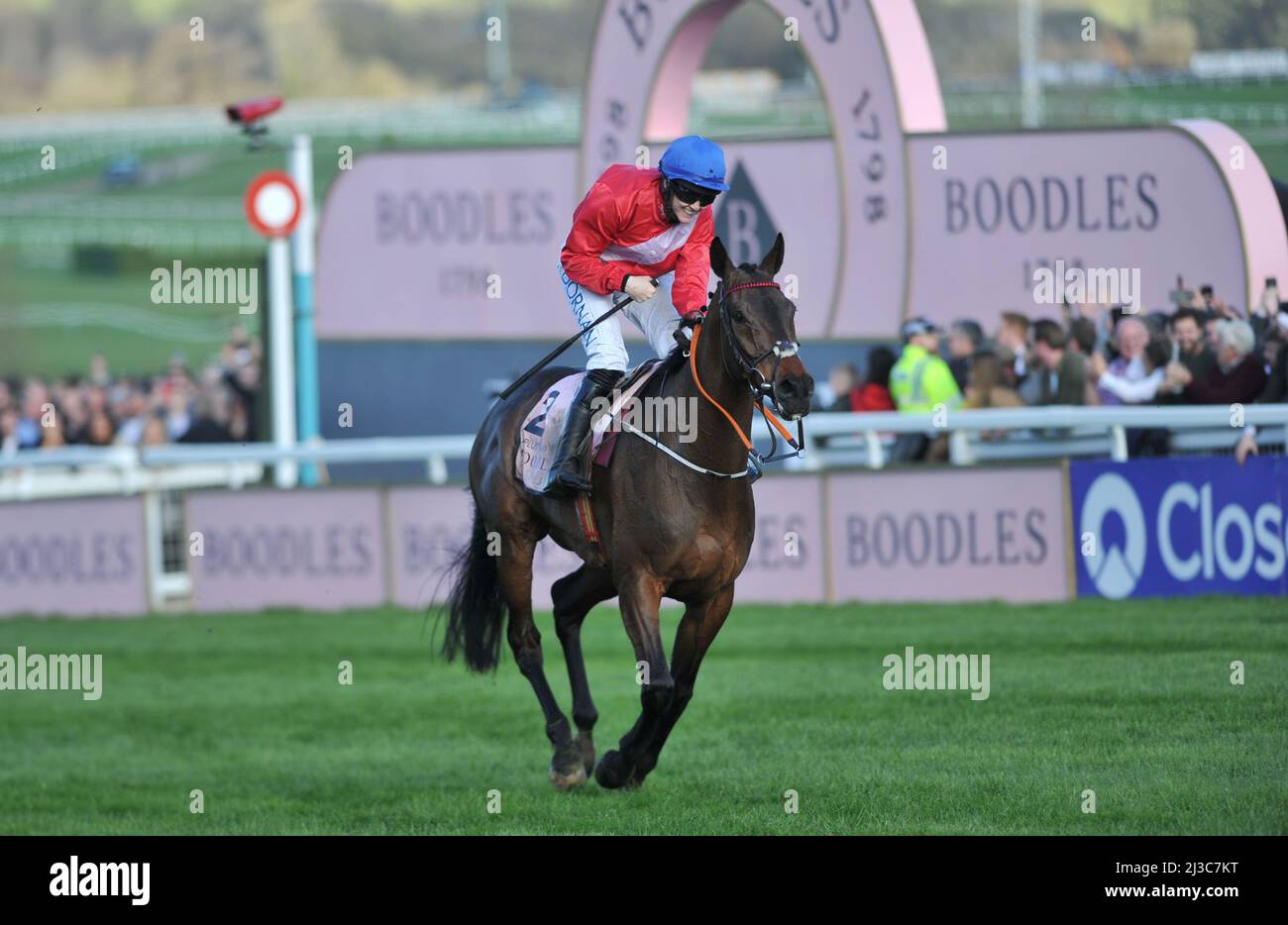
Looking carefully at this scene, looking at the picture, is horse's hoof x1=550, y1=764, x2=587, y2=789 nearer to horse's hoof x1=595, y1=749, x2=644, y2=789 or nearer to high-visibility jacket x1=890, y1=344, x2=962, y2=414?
horse's hoof x1=595, y1=749, x2=644, y2=789

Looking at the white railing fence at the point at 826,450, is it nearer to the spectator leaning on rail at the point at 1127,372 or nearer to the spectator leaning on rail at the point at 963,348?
the spectator leaning on rail at the point at 1127,372

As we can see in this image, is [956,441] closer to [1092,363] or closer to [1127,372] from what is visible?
[1092,363]

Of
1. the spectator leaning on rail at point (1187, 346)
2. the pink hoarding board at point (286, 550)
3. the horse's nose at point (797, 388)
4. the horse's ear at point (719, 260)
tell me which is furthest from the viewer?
the pink hoarding board at point (286, 550)

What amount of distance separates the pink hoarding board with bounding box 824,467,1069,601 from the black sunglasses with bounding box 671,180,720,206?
4.56 metres

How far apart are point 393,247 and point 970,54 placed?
1789cm

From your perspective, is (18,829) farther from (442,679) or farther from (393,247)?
(393,247)

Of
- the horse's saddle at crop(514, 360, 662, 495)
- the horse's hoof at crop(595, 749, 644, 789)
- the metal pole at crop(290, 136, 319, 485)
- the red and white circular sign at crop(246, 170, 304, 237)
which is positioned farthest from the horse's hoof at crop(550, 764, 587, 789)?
the red and white circular sign at crop(246, 170, 304, 237)

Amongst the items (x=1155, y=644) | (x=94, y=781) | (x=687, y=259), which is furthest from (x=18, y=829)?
(x=1155, y=644)

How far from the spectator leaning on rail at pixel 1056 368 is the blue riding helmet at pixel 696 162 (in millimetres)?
4939

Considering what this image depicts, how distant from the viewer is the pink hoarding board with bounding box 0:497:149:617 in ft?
44.1

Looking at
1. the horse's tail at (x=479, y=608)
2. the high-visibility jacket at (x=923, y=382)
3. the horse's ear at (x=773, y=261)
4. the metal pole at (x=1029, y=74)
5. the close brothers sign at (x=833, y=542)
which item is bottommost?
the horse's tail at (x=479, y=608)

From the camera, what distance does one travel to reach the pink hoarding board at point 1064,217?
1147cm

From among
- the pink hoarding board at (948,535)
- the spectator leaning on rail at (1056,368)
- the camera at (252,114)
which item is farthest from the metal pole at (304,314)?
the spectator leaning on rail at (1056,368)

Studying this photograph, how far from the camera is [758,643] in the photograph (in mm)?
10391
